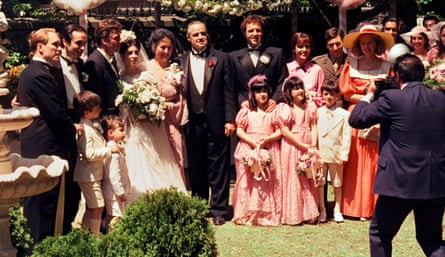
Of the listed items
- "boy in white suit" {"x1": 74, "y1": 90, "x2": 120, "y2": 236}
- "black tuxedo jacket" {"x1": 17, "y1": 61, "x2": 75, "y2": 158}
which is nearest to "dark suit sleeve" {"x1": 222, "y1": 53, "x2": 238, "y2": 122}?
"boy in white suit" {"x1": 74, "y1": 90, "x2": 120, "y2": 236}

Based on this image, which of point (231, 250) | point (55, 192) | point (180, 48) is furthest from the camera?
point (180, 48)

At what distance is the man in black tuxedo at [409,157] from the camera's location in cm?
539

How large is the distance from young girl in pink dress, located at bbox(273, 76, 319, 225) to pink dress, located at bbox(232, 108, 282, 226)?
3.3 inches

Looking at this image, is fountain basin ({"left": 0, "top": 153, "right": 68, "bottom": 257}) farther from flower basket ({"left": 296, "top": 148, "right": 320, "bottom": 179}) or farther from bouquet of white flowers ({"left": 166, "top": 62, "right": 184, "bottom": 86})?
flower basket ({"left": 296, "top": 148, "right": 320, "bottom": 179})

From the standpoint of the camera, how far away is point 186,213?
16.6ft

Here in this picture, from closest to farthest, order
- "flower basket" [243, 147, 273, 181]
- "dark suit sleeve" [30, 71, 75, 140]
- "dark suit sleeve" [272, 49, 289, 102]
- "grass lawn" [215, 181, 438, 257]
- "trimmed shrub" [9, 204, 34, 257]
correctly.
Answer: "trimmed shrub" [9, 204, 34, 257] < "dark suit sleeve" [30, 71, 75, 140] < "grass lawn" [215, 181, 438, 257] < "flower basket" [243, 147, 273, 181] < "dark suit sleeve" [272, 49, 289, 102]

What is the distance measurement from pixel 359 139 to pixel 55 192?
3372mm

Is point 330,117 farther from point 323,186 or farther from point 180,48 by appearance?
point 180,48

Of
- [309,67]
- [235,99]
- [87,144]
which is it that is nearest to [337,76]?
[309,67]

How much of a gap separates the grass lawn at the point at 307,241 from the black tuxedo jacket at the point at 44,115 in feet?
5.76

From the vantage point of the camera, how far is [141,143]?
Answer: 7711 mm

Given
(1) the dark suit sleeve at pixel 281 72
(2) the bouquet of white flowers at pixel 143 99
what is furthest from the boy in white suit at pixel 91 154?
(1) the dark suit sleeve at pixel 281 72

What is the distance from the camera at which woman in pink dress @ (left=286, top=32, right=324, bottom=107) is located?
810 cm

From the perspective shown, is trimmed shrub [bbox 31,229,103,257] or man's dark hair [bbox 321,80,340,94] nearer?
trimmed shrub [bbox 31,229,103,257]
